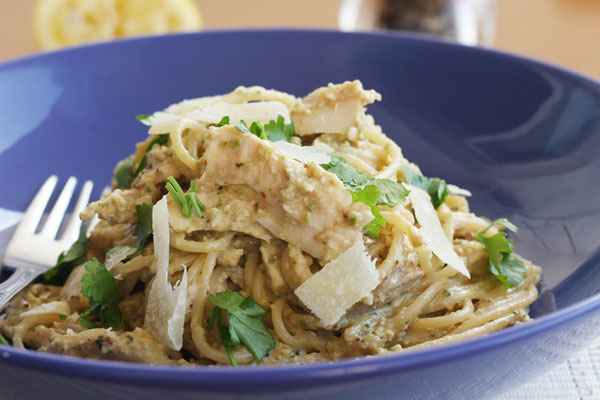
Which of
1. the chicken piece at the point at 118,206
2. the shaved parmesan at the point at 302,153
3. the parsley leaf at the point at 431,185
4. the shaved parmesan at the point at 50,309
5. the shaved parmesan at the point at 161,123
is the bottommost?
the shaved parmesan at the point at 50,309

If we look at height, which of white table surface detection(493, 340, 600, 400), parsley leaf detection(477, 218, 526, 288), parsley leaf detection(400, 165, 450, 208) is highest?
parsley leaf detection(400, 165, 450, 208)

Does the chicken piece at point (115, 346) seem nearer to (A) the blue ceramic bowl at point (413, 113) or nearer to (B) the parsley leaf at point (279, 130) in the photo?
(B) the parsley leaf at point (279, 130)

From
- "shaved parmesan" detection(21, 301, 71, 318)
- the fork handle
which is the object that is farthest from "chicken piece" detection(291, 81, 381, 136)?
the fork handle

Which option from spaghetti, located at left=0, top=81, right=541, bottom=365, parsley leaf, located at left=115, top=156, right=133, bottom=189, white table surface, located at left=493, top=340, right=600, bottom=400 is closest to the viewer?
spaghetti, located at left=0, top=81, right=541, bottom=365

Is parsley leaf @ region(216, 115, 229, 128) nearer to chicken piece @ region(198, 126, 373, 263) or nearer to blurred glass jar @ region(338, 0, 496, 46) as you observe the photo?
chicken piece @ region(198, 126, 373, 263)

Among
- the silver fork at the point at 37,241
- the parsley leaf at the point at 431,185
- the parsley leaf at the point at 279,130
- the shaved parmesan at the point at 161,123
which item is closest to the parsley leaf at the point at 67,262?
the silver fork at the point at 37,241

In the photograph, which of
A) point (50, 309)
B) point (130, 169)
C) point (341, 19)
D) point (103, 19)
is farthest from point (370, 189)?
point (341, 19)
